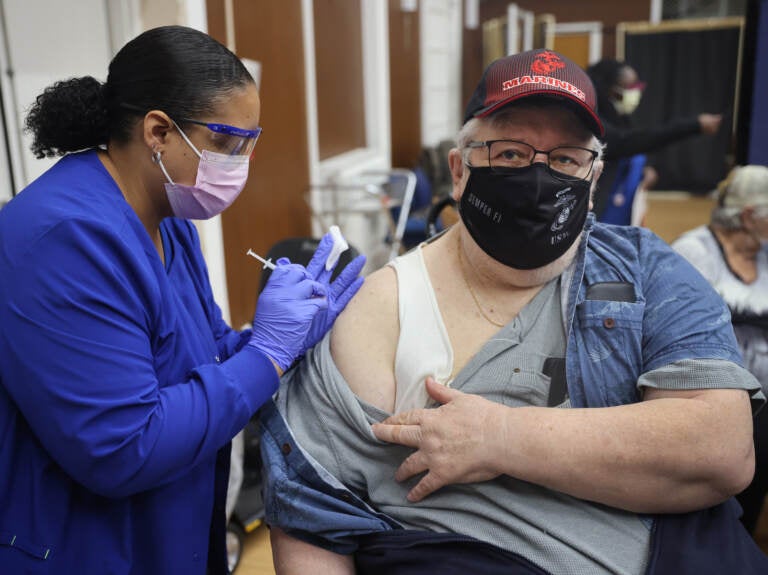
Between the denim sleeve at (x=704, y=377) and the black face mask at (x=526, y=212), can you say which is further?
the black face mask at (x=526, y=212)

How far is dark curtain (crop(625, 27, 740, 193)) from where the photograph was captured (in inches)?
408

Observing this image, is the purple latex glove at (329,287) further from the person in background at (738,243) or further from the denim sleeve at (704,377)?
the person in background at (738,243)

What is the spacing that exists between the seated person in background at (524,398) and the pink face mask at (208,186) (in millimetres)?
334

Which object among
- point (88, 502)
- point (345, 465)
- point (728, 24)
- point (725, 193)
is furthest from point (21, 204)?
point (728, 24)

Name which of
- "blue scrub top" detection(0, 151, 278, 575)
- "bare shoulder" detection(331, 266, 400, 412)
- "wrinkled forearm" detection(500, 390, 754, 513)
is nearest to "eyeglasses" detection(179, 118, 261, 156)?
"blue scrub top" detection(0, 151, 278, 575)

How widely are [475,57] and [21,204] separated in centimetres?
986

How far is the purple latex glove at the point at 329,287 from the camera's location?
1.38m

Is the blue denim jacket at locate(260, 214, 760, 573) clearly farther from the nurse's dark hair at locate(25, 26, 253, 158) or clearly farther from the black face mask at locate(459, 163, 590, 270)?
the nurse's dark hair at locate(25, 26, 253, 158)

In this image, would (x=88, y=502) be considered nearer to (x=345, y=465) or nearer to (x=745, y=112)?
(x=345, y=465)

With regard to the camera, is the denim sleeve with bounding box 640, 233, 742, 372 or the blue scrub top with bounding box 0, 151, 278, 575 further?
the denim sleeve with bounding box 640, 233, 742, 372

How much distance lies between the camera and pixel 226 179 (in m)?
1.34

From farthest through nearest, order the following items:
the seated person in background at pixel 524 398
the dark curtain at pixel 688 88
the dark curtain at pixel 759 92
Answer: the dark curtain at pixel 688 88, the dark curtain at pixel 759 92, the seated person in background at pixel 524 398

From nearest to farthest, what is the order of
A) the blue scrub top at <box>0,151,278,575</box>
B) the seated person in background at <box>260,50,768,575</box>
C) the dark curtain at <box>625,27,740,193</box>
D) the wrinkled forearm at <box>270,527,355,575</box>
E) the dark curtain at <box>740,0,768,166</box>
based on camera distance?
the blue scrub top at <box>0,151,278,575</box> < the seated person in background at <box>260,50,768,575</box> < the wrinkled forearm at <box>270,527,355,575</box> < the dark curtain at <box>740,0,768,166</box> < the dark curtain at <box>625,27,740,193</box>

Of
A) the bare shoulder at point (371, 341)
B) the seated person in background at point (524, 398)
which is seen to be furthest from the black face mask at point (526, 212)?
the bare shoulder at point (371, 341)
